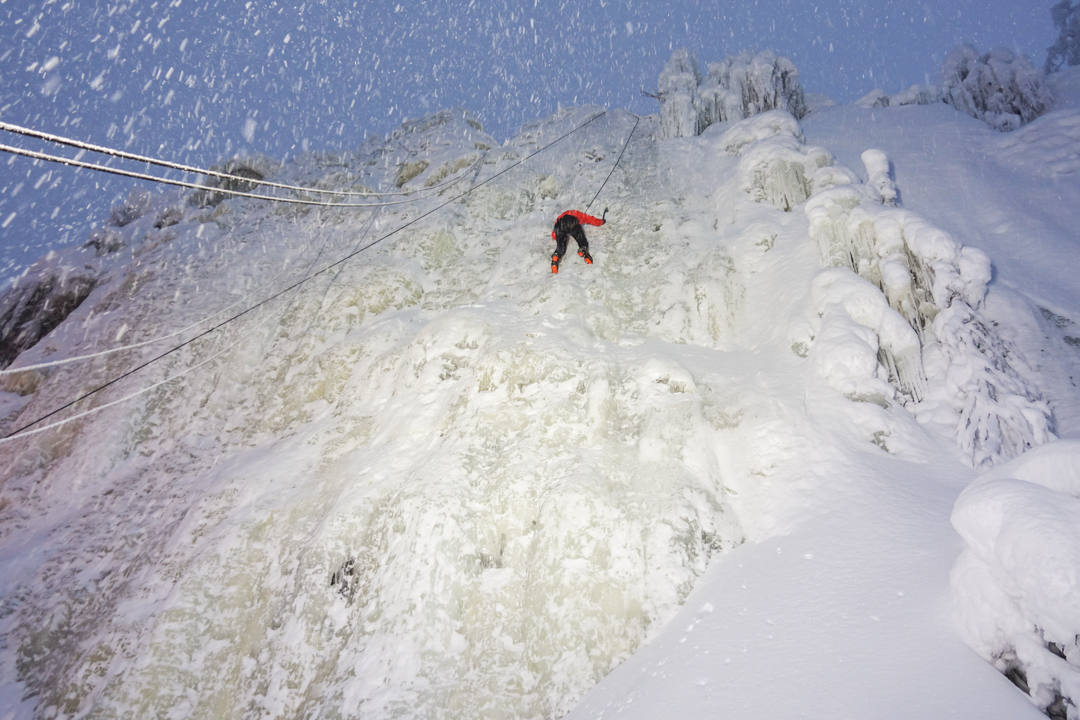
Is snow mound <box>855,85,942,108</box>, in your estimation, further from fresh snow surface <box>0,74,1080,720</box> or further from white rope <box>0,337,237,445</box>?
white rope <box>0,337,237,445</box>

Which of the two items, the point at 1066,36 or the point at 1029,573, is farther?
the point at 1066,36

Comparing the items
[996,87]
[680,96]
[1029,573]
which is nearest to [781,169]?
[680,96]

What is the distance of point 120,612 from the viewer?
7.57 meters

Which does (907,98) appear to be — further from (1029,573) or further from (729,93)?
(1029,573)

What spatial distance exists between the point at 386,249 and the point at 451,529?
9373 millimetres

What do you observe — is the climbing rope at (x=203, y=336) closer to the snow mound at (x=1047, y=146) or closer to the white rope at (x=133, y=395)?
the white rope at (x=133, y=395)

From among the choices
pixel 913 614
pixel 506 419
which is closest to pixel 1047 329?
pixel 913 614

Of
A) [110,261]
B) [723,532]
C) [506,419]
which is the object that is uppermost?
[110,261]

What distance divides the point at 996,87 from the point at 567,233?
49.7 ft

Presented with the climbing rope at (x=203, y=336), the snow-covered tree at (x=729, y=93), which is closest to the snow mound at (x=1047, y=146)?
the snow-covered tree at (x=729, y=93)

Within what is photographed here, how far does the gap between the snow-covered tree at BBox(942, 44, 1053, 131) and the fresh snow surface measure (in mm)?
2849

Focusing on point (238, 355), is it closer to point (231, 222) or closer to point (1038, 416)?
point (231, 222)

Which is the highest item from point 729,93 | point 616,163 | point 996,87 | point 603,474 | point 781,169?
point 729,93

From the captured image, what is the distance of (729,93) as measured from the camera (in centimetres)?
1941
